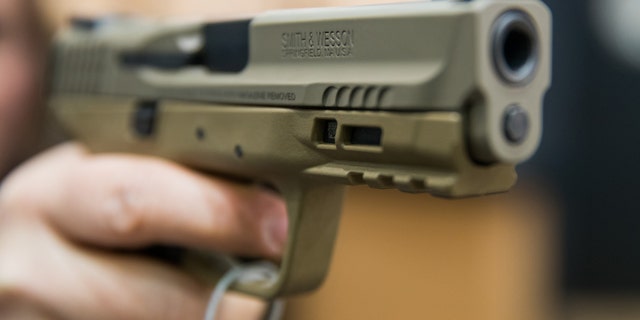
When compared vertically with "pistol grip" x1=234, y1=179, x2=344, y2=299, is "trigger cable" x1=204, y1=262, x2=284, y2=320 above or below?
below

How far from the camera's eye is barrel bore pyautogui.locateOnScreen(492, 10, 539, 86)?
0.46 metres

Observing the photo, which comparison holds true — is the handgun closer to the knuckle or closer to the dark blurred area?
the knuckle

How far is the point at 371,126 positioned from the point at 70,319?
489 mm

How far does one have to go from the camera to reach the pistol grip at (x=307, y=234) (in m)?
0.65

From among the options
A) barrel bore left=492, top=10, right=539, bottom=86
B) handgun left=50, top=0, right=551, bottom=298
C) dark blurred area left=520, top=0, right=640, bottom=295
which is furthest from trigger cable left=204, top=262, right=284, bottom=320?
dark blurred area left=520, top=0, right=640, bottom=295

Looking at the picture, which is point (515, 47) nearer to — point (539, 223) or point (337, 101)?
point (337, 101)

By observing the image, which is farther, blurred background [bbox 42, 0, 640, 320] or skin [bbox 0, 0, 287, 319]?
blurred background [bbox 42, 0, 640, 320]

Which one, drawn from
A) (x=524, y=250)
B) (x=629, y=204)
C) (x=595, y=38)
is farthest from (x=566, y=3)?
(x=524, y=250)

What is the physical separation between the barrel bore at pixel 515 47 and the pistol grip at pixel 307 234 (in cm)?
21

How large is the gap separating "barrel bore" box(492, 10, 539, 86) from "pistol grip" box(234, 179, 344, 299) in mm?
205

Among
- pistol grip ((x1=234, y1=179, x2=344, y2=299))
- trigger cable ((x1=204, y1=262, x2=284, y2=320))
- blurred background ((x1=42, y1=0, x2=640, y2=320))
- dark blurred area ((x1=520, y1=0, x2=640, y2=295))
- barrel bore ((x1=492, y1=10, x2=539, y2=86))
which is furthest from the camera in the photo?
dark blurred area ((x1=520, y1=0, x2=640, y2=295))

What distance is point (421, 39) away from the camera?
49 cm

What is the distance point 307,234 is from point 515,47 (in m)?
0.26

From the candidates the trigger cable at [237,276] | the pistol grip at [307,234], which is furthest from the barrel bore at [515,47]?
the trigger cable at [237,276]
